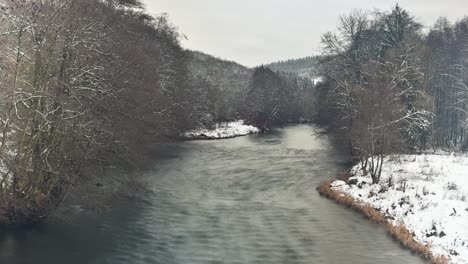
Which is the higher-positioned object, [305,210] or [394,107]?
[394,107]

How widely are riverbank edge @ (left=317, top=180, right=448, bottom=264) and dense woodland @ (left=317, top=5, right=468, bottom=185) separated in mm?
3029

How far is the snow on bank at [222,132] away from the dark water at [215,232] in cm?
3255

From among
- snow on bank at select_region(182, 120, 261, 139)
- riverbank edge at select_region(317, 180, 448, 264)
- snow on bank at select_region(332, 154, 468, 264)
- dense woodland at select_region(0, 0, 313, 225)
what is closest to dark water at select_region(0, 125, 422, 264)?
riverbank edge at select_region(317, 180, 448, 264)

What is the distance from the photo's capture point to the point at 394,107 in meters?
27.3

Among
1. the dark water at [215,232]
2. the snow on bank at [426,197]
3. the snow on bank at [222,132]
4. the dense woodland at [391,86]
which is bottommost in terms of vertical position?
the dark water at [215,232]

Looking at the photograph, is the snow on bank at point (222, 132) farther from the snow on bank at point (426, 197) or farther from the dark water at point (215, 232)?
the snow on bank at point (426, 197)

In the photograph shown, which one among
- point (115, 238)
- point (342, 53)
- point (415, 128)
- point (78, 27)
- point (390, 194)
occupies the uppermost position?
point (342, 53)

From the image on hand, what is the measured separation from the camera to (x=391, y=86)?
28203mm

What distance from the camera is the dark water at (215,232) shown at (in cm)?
1549

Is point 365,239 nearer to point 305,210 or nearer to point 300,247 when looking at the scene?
point 300,247

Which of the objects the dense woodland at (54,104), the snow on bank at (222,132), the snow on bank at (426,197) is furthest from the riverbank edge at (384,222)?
the snow on bank at (222,132)

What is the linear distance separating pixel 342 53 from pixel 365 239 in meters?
27.0

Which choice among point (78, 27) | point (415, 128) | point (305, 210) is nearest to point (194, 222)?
point (305, 210)

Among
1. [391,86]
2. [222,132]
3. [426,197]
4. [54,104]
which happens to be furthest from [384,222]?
[222,132]
